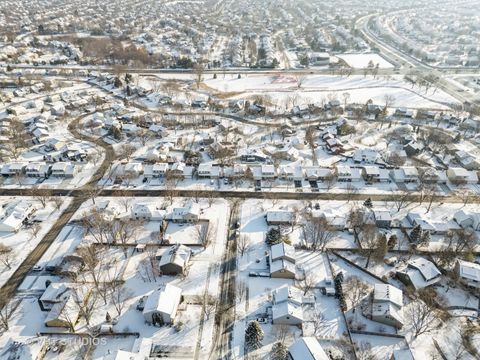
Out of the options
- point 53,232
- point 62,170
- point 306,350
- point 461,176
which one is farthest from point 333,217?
point 62,170

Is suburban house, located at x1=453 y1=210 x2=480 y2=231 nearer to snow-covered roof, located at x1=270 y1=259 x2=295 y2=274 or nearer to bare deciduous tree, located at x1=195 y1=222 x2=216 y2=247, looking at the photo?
snow-covered roof, located at x1=270 y1=259 x2=295 y2=274

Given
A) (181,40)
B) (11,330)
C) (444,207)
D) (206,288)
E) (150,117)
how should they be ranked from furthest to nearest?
1. (181,40)
2. (150,117)
3. (444,207)
4. (206,288)
5. (11,330)

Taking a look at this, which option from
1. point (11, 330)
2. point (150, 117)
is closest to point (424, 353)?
point (11, 330)

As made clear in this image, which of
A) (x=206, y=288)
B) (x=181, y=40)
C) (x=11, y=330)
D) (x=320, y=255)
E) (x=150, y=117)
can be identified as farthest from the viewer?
(x=181, y=40)

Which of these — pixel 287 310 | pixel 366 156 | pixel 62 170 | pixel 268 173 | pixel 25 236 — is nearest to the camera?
pixel 287 310

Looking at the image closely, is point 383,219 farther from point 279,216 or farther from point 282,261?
point 282,261

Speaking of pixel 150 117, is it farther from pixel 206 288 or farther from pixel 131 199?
pixel 206 288
